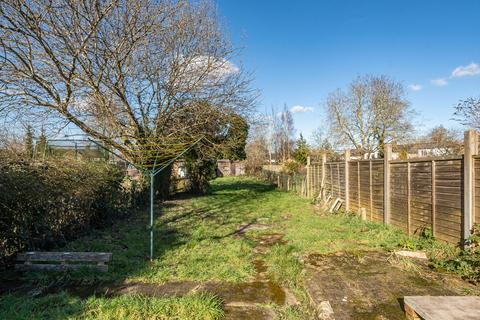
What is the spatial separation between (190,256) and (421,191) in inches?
181

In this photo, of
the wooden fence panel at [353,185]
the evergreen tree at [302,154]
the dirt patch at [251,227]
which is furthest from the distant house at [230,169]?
the dirt patch at [251,227]

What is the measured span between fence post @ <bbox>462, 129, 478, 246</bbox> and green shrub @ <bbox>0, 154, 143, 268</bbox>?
7131 millimetres

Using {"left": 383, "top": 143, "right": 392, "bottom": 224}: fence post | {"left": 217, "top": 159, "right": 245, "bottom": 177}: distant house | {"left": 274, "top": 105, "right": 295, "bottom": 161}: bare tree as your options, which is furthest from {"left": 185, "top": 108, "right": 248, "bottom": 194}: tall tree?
{"left": 217, "top": 159, "right": 245, "bottom": 177}: distant house

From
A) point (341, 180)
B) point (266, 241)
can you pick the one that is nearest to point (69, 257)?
point (266, 241)

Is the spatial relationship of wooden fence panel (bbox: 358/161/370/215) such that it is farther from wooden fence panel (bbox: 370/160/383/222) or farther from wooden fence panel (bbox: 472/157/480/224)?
wooden fence panel (bbox: 472/157/480/224)

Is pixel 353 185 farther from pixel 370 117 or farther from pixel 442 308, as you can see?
pixel 370 117

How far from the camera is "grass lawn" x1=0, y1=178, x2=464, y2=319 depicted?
9.71ft

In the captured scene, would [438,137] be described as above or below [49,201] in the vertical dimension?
above

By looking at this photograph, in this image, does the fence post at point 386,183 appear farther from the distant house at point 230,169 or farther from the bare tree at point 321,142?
the distant house at point 230,169

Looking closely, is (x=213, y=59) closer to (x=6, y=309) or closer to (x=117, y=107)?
(x=117, y=107)

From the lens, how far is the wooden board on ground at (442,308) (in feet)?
8.20

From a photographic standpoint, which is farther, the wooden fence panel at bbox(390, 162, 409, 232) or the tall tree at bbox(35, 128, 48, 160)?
the tall tree at bbox(35, 128, 48, 160)

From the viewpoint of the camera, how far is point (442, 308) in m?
2.63

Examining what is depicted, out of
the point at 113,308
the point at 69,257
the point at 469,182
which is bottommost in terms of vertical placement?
the point at 113,308
